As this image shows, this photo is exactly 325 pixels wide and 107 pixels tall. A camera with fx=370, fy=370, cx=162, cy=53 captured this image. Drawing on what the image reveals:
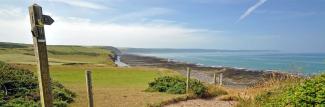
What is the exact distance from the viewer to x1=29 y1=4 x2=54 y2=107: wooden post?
6.22 m

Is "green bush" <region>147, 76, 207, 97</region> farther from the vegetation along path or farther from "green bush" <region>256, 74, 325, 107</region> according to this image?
"green bush" <region>256, 74, 325, 107</region>

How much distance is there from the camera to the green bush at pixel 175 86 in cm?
2092

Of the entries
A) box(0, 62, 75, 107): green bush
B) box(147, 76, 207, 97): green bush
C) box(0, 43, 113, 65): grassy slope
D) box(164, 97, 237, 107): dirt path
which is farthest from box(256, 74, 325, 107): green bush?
box(0, 43, 113, 65): grassy slope

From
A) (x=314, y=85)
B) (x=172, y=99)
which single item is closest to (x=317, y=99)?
(x=314, y=85)

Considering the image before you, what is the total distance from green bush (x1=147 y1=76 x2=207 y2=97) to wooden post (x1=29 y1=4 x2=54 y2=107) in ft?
48.1

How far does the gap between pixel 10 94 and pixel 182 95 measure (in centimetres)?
890

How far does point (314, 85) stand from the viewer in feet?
28.8

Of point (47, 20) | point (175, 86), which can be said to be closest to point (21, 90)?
point (175, 86)

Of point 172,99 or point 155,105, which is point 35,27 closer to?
point 155,105

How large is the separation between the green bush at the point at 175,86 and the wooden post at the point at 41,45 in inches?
578

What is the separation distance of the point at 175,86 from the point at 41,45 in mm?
16054

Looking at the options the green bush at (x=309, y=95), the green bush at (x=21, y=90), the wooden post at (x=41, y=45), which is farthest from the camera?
the green bush at (x=21, y=90)

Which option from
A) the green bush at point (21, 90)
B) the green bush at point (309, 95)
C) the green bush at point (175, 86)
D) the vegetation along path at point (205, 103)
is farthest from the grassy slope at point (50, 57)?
the green bush at point (309, 95)

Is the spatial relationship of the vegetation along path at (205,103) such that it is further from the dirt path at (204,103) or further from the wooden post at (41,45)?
the wooden post at (41,45)
